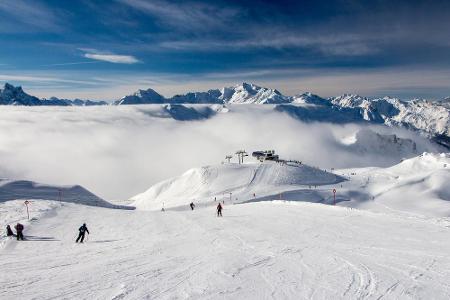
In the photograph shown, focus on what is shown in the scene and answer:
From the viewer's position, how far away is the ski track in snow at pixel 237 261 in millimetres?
12719

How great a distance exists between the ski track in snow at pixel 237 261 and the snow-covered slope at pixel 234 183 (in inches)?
2210

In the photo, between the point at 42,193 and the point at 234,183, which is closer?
the point at 42,193

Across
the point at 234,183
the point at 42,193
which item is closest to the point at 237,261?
the point at 42,193

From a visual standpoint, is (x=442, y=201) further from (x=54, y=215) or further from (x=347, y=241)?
(x=54, y=215)

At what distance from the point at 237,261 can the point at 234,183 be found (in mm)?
78929

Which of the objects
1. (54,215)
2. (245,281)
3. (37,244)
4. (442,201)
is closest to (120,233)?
(37,244)

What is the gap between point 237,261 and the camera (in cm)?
1673

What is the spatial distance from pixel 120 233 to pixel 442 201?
Answer: 7499 cm

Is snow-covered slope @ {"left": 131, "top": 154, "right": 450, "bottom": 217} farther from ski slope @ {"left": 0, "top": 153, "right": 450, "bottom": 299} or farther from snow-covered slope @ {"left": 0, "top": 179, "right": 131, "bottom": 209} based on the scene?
ski slope @ {"left": 0, "top": 153, "right": 450, "bottom": 299}

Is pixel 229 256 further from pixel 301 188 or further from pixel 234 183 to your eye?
pixel 234 183

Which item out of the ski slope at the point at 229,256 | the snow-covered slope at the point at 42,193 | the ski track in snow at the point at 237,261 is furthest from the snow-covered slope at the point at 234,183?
the ski track in snow at the point at 237,261

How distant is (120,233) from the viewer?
26.4 metres

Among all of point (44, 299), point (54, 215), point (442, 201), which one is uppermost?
point (44, 299)

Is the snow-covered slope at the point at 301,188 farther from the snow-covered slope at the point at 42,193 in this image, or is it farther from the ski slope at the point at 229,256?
the ski slope at the point at 229,256
